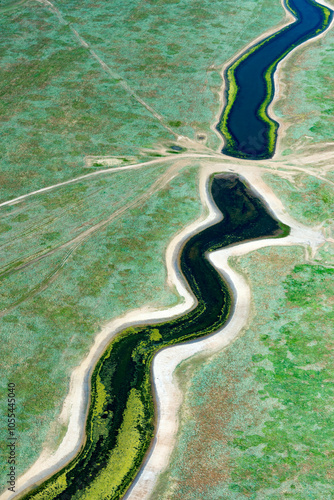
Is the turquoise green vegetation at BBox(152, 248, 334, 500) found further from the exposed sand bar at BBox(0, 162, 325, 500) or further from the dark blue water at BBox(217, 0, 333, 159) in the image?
the dark blue water at BBox(217, 0, 333, 159)

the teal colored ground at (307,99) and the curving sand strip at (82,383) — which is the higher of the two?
the teal colored ground at (307,99)

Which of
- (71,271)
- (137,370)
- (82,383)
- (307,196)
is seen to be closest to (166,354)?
(137,370)

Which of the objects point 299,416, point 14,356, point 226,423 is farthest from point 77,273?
point 299,416

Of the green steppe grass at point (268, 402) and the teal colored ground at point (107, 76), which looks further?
the teal colored ground at point (107, 76)

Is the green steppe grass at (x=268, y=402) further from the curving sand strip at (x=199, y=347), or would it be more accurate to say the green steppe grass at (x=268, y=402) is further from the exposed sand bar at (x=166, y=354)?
the exposed sand bar at (x=166, y=354)

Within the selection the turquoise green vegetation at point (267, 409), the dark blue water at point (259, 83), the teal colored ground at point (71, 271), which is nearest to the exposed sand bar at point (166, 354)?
the teal colored ground at point (71, 271)

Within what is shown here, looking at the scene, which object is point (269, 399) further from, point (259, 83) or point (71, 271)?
point (259, 83)

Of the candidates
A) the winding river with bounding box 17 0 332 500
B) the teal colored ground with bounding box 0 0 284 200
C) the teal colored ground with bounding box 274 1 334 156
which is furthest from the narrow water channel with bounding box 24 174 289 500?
the teal colored ground with bounding box 0 0 284 200
